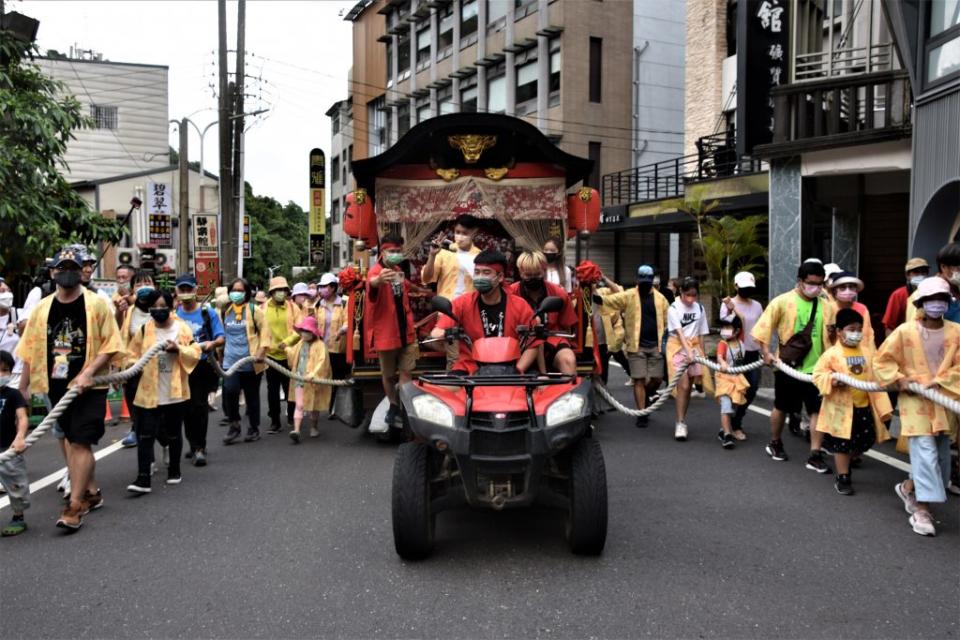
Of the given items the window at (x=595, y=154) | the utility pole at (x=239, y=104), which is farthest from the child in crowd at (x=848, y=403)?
the window at (x=595, y=154)

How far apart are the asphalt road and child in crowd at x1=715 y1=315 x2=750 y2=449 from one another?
1309mm

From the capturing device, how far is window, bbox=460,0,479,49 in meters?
35.5

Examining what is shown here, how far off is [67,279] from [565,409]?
3690mm

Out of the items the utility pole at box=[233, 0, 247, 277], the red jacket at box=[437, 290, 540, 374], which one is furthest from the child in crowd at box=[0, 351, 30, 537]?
the utility pole at box=[233, 0, 247, 277]

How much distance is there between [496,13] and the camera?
3406 centimetres

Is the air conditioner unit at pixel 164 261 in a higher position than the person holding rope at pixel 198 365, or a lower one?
higher

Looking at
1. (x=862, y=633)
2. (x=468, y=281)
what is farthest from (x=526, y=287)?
(x=862, y=633)

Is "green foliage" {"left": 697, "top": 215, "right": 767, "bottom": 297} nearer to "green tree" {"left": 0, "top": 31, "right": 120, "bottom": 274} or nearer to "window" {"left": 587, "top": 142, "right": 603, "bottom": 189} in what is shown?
"green tree" {"left": 0, "top": 31, "right": 120, "bottom": 274}

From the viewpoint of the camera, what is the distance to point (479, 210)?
34.2ft

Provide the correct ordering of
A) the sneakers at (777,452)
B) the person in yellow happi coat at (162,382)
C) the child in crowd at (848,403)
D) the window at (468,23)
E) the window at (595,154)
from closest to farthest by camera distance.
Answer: the child in crowd at (848,403) < the person in yellow happi coat at (162,382) < the sneakers at (777,452) < the window at (595,154) < the window at (468,23)

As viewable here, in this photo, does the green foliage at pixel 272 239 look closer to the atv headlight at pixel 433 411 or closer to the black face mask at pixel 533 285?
the black face mask at pixel 533 285

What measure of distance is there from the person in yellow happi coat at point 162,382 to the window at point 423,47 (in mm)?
34201

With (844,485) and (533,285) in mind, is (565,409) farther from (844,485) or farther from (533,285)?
(844,485)

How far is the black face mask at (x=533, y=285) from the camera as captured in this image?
635 cm
